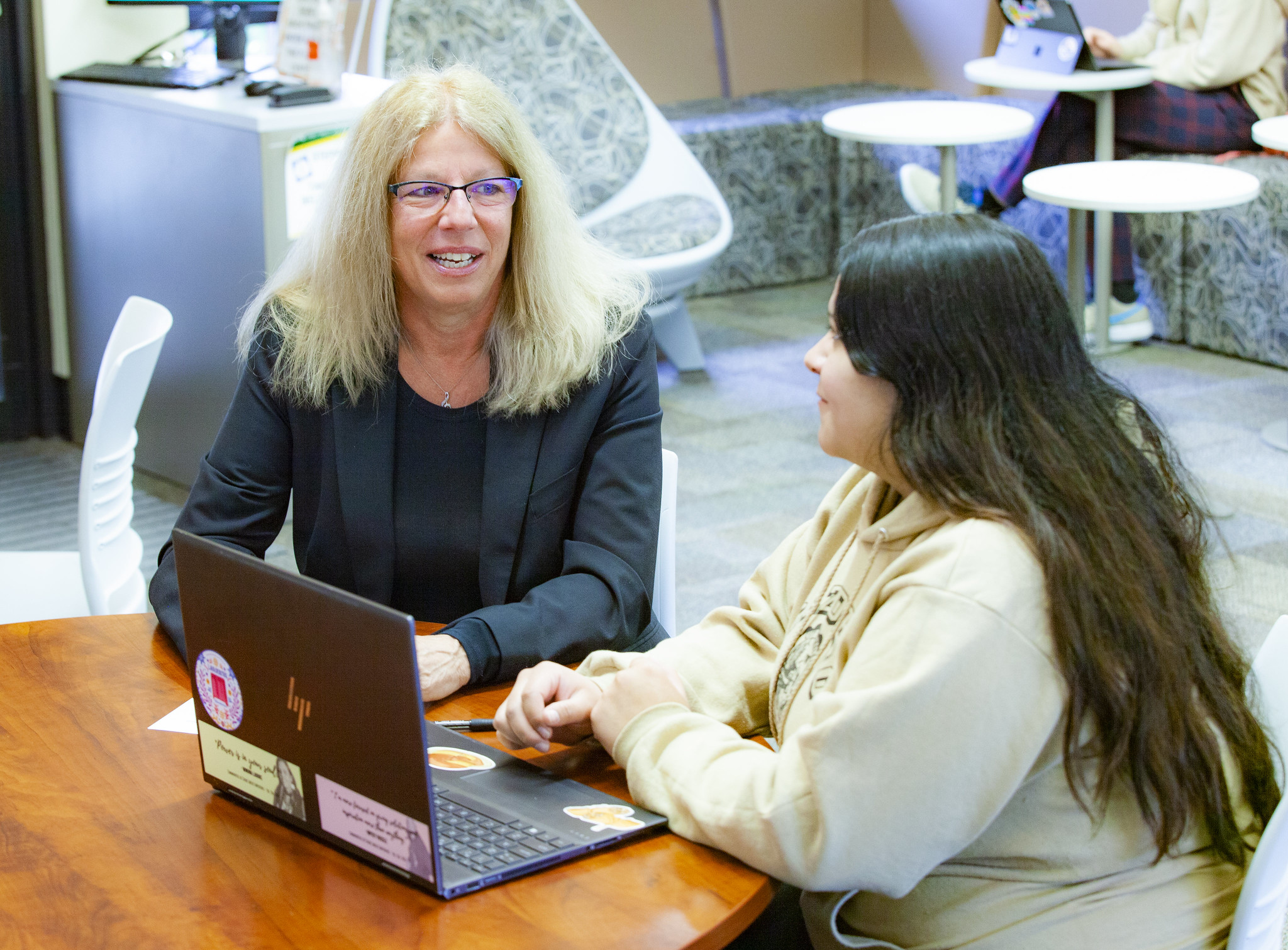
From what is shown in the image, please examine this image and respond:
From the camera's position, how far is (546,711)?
125 cm

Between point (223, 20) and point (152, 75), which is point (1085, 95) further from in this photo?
point (152, 75)

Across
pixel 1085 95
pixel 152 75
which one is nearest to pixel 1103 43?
pixel 1085 95

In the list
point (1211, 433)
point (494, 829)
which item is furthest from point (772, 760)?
point (1211, 433)

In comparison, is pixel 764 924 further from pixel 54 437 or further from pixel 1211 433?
pixel 54 437

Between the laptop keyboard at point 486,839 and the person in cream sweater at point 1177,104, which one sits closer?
the laptop keyboard at point 486,839

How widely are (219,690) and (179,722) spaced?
23cm

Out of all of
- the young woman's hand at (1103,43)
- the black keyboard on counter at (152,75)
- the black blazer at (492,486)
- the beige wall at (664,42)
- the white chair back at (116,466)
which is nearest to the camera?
the black blazer at (492,486)

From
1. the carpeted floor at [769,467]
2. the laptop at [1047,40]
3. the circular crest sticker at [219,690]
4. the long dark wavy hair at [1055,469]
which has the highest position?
the laptop at [1047,40]

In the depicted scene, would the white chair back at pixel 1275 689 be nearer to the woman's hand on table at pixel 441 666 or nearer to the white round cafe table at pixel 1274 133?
the woman's hand on table at pixel 441 666

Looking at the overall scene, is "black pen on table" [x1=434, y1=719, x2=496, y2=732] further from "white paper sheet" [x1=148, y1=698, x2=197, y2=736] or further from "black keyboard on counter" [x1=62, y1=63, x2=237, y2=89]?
"black keyboard on counter" [x1=62, y1=63, x2=237, y2=89]

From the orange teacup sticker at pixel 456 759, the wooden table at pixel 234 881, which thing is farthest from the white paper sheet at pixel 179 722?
the orange teacup sticker at pixel 456 759

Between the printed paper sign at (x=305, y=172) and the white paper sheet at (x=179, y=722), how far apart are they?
7.09 feet

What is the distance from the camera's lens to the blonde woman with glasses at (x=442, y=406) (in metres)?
1.71

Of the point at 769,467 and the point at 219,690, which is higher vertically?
the point at 219,690
